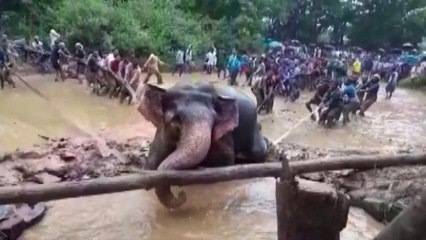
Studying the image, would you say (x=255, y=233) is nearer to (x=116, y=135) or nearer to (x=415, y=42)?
(x=116, y=135)

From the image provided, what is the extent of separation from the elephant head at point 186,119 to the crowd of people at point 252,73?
25.3ft

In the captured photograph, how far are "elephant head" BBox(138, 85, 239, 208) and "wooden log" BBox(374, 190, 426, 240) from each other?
12.4 ft

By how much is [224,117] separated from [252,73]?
18098 millimetres

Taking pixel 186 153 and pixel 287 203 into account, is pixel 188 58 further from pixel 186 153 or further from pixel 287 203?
pixel 287 203

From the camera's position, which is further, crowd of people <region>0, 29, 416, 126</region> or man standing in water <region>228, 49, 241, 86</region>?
man standing in water <region>228, 49, 241, 86</region>

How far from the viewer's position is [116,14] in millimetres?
25844

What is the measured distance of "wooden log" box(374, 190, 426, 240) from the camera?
8.48 ft

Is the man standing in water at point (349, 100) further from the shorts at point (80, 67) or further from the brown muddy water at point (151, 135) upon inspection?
the shorts at point (80, 67)

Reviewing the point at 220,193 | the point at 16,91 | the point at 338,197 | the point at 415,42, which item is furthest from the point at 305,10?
the point at 338,197

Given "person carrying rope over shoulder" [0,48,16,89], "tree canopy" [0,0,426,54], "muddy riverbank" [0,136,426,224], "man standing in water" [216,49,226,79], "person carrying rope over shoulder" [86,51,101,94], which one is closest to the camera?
"muddy riverbank" [0,136,426,224]

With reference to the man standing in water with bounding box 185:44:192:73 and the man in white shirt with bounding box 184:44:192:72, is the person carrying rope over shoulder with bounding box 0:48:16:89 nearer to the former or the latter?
the man in white shirt with bounding box 184:44:192:72

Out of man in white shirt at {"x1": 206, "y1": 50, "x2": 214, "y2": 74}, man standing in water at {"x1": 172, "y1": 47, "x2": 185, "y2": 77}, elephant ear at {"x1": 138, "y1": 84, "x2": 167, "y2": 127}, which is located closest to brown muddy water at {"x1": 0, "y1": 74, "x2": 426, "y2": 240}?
elephant ear at {"x1": 138, "y1": 84, "x2": 167, "y2": 127}

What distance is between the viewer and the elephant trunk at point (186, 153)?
20.3ft

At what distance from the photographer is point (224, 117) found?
24.0ft
